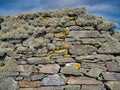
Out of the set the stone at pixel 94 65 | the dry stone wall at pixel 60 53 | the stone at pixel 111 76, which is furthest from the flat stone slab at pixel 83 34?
the stone at pixel 111 76

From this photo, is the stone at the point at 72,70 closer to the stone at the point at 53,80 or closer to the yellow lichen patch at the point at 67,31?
the stone at the point at 53,80

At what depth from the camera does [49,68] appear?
6797 mm

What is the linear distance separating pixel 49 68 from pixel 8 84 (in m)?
1.12

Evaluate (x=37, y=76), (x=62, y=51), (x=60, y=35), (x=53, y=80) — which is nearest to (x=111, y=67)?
(x=62, y=51)

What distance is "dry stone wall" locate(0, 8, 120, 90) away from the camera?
21.8ft

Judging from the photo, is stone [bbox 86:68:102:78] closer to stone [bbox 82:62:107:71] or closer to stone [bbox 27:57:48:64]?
stone [bbox 82:62:107:71]

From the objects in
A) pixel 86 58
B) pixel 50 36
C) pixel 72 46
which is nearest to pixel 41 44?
pixel 50 36

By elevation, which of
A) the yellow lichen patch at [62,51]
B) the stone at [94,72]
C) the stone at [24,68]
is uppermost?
the yellow lichen patch at [62,51]

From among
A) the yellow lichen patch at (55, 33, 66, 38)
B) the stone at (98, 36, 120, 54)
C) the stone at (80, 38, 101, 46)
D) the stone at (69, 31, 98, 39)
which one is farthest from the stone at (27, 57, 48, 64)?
the stone at (98, 36, 120, 54)

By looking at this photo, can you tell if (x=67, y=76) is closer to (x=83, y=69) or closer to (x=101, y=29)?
(x=83, y=69)

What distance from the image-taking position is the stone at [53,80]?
21.8ft

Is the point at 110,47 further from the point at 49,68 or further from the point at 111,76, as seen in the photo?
the point at 49,68

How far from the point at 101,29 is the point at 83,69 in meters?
1.29

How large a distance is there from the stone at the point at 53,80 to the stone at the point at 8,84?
2.44 feet
